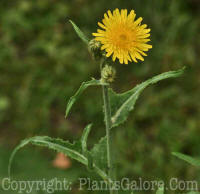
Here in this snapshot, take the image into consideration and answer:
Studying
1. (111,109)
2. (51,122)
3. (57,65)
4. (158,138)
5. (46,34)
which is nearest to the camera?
(111,109)

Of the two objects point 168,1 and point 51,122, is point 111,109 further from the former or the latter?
point 168,1

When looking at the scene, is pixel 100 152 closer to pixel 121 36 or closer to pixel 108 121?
pixel 108 121

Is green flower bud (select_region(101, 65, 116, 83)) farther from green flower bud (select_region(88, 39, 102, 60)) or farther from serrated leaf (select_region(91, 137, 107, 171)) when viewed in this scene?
serrated leaf (select_region(91, 137, 107, 171))

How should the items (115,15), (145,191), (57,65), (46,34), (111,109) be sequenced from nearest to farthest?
(115,15), (111,109), (145,191), (57,65), (46,34)

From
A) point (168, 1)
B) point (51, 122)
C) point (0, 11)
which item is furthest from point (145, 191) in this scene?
point (0, 11)

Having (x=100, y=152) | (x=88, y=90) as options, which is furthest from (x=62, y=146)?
(x=88, y=90)

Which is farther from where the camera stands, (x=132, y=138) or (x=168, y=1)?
(x=168, y=1)

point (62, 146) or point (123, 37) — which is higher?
point (123, 37)
